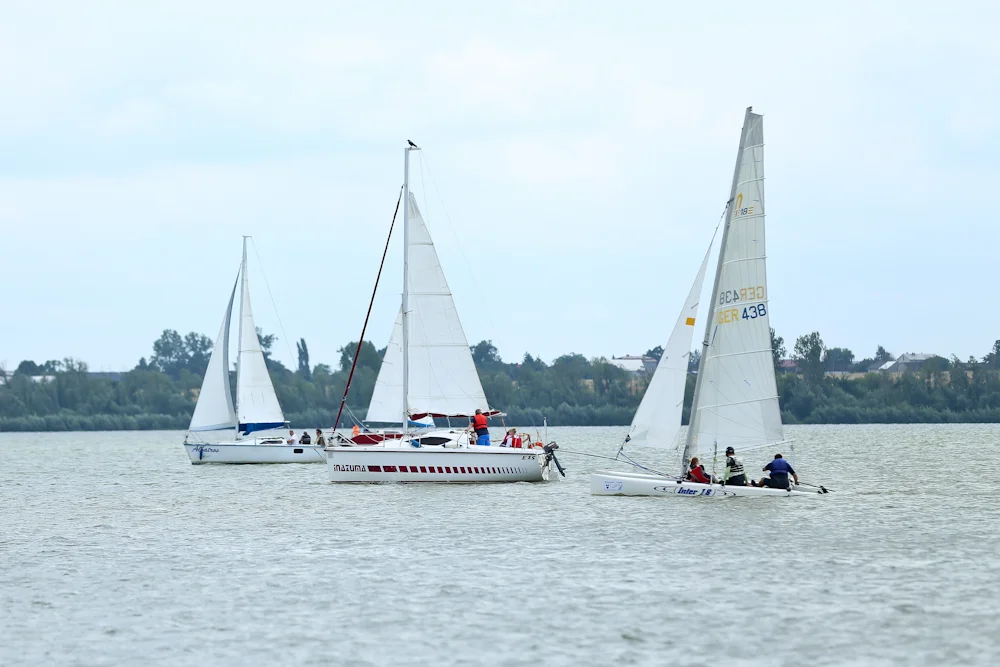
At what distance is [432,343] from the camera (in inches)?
1793

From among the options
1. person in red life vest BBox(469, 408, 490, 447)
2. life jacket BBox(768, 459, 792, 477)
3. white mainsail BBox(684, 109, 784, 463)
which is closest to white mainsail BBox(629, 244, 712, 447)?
white mainsail BBox(684, 109, 784, 463)

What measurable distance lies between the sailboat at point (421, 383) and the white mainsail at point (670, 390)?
347 inches

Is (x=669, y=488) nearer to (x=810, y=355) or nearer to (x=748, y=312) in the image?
(x=748, y=312)

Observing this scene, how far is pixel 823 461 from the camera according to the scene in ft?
221

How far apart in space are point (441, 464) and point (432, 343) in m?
4.37

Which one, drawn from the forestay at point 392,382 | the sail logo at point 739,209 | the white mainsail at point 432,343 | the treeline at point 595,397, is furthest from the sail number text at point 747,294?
the treeline at point 595,397

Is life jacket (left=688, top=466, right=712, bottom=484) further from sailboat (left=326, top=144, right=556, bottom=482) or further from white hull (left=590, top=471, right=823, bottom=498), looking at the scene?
sailboat (left=326, top=144, right=556, bottom=482)

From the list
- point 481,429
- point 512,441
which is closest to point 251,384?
point 512,441

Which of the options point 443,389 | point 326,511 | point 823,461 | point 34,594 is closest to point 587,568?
point 34,594

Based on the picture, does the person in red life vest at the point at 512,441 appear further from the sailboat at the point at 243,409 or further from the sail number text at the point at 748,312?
the sailboat at the point at 243,409

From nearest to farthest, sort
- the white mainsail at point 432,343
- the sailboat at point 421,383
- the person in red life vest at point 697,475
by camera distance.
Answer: the person in red life vest at point 697,475
the sailboat at point 421,383
the white mainsail at point 432,343

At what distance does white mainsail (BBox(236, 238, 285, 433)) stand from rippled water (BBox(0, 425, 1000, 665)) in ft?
69.5

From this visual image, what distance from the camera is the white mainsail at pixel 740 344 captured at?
35.1 m

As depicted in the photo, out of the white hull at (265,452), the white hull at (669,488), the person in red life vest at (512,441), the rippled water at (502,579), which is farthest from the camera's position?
the white hull at (265,452)
